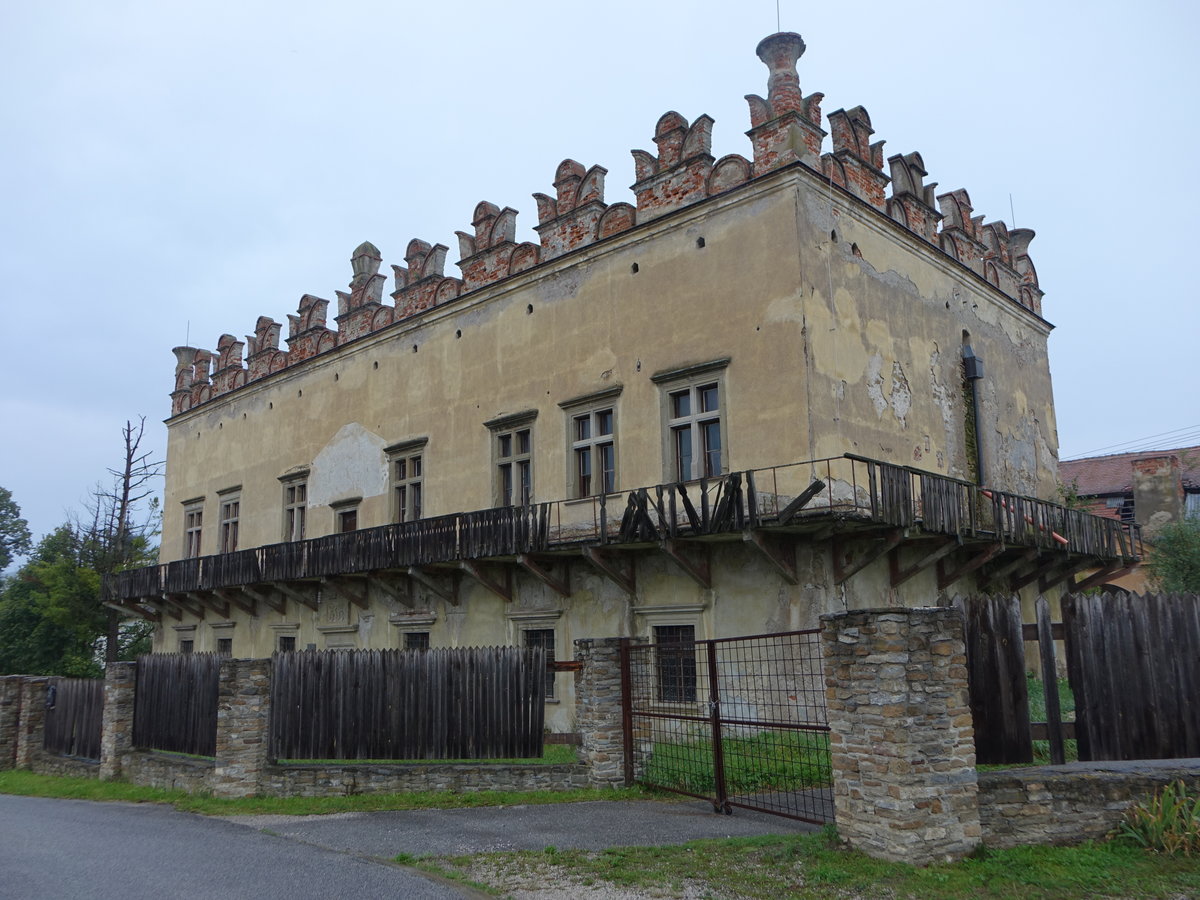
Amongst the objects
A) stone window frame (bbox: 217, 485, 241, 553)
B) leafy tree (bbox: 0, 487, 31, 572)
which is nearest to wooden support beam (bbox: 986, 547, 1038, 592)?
stone window frame (bbox: 217, 485, 241, 553)

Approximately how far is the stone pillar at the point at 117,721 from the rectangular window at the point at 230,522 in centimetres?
1200

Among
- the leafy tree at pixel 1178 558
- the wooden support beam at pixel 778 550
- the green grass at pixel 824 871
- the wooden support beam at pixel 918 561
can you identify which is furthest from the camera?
the leafy tree at pixel 1178 558

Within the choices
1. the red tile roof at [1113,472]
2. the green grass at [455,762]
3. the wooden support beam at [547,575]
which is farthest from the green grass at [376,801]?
the red tile roof at [1113,472]

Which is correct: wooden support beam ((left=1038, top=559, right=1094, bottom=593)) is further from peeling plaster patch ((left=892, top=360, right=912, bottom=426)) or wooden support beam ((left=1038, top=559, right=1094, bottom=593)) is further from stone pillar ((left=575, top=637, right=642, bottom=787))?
stone pillar ((left=575, top=637, right=642, bottom=787))

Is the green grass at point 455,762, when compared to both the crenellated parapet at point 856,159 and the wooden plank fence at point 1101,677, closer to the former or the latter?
the wooden plank fence at point 1101,677

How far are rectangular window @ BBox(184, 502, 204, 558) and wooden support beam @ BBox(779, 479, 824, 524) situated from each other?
2116 centimetres

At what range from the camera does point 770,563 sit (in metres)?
15.2

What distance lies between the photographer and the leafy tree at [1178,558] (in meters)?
22.4

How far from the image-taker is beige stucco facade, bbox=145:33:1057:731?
1565cm

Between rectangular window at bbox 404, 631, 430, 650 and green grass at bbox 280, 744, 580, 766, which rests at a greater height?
rectangular window at bbox 404, 631, 430, 650

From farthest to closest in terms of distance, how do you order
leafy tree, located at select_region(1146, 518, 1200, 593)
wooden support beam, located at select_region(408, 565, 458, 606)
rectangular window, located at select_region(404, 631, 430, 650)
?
leafy tree, located at select_region(1146, 518, 1200, 593) < rectangular window, located at select_region(404, 631, 430, 650) < wooden support beam, located at select_region(408, 565, 458, 606)

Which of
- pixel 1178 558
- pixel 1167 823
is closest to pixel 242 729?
pixel 1167 823

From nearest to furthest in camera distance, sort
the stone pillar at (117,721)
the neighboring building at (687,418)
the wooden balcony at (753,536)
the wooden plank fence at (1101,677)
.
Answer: the wooden plank fence at (1101,677)
the wooden balcony at (753,536)
the stone pillar at (117,721)
the neighboring building at (687,418)

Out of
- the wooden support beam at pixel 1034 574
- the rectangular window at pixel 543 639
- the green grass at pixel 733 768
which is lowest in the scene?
the green grass at pixel 733 768
